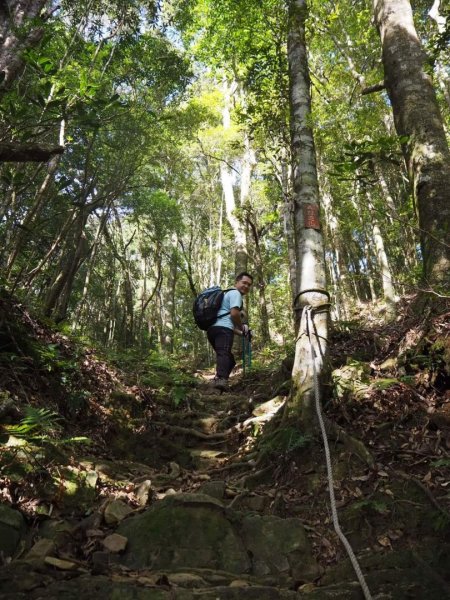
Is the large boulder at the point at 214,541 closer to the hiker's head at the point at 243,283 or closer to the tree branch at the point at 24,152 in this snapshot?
the tree branch at the point at 24,152

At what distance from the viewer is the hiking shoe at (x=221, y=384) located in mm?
6949

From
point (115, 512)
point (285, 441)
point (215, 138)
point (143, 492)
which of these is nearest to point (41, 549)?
point (115, 512)

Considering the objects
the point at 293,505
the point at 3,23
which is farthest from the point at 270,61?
the point at 293,505

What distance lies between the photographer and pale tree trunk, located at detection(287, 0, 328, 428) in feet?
13.0

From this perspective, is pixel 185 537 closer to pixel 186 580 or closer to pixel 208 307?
pixel 186 580

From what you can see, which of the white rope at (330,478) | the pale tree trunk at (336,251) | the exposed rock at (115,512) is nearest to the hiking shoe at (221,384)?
the white rope at (330,478)

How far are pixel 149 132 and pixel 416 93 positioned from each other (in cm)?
885

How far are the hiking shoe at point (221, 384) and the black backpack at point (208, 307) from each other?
0.94 m

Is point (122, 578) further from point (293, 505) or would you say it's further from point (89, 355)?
point (89, 355)

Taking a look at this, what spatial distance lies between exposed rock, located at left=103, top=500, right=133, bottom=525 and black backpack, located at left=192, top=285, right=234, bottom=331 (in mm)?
3904

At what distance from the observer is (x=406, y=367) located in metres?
3.99

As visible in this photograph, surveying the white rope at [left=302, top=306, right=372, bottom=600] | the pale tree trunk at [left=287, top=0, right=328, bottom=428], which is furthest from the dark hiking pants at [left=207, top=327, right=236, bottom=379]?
the white rope at [left=302, top=306, right=372, bottom=600]

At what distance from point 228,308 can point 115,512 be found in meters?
4.20

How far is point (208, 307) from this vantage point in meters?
6.68
